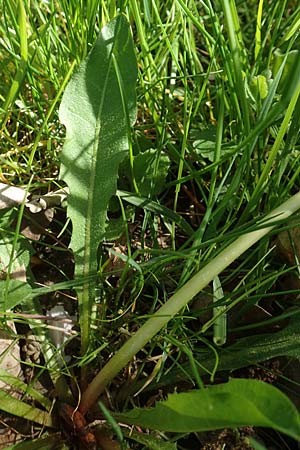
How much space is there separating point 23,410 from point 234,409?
461 millimetres

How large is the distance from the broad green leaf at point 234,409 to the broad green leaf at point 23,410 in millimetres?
282

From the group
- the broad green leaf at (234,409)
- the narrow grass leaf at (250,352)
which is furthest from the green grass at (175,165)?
the broad green leaf at (234,409)

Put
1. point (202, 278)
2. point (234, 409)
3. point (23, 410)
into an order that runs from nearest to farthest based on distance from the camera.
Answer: point (234, 409), point (202, 278), point (23, 410)

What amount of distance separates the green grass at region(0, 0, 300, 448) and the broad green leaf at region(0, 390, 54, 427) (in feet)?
0.33

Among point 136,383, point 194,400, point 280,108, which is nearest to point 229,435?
point 136,383

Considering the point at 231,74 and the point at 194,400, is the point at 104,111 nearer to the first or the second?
the point at 231,74

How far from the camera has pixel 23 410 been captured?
3.51 feet

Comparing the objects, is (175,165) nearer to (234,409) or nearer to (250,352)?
(250,352)

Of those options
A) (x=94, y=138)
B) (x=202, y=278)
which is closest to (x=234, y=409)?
(x=202, y=278)

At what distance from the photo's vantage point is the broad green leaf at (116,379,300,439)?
701mm

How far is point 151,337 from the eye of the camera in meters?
0.99

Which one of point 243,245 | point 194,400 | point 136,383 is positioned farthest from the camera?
point 136,383

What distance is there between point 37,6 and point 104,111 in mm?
290

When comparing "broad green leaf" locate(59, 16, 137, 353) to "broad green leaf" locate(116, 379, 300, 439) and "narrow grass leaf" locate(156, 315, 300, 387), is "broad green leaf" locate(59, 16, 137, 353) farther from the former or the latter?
"broad green leaf" locate(116, 379, 300, 439)
